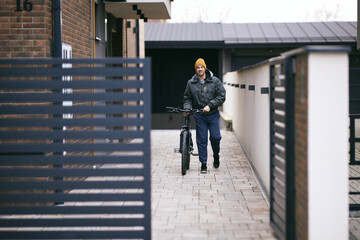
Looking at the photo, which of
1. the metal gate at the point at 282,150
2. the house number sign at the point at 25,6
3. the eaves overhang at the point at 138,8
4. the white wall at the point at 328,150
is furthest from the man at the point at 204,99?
the white wall at the point at 328,150

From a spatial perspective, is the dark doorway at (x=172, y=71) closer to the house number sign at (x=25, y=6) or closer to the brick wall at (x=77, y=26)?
the brick wall at (x=77, y=26)

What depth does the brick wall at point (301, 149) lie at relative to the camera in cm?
441

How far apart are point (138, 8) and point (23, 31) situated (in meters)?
5.35

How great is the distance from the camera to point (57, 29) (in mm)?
A: 7227

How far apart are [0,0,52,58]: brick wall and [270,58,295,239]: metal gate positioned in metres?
2.99

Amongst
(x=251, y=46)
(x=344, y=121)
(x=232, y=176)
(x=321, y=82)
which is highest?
(x=251, y=46)

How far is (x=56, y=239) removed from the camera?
5.12 meters

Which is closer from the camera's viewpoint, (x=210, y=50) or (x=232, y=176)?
(x=232, y=176)

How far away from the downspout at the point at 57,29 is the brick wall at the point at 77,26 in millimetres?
596

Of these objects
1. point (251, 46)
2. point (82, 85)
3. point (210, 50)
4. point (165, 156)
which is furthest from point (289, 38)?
point (82, 85)

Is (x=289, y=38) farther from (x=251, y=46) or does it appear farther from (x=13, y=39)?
(x=13, y=39)

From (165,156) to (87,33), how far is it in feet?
11.0

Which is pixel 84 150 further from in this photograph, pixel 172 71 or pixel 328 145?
pixel 172 71

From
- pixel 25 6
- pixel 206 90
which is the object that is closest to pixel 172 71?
pixel 206 90
